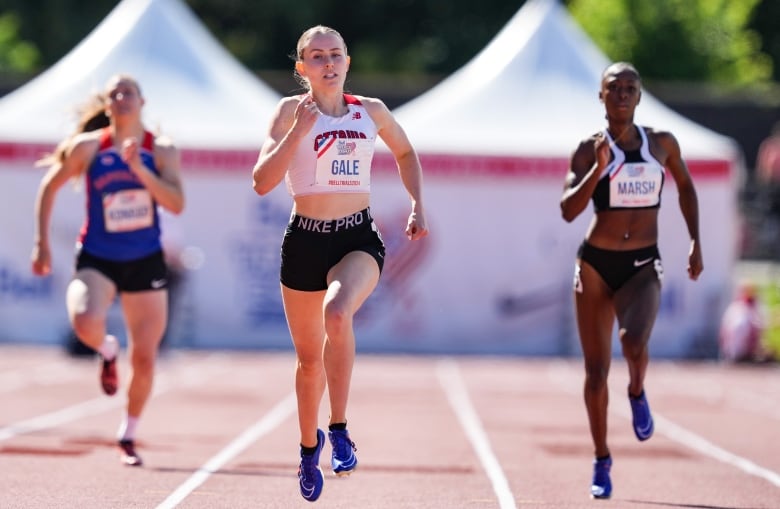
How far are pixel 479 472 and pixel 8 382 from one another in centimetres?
844

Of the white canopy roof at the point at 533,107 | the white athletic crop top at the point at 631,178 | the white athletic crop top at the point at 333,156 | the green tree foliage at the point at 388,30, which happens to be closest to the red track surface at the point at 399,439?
the white athletic crop top at the point at 631,178

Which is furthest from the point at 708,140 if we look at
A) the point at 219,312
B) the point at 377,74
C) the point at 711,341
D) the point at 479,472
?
the point at 377,74

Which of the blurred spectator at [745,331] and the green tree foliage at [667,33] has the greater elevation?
the green tree foliage at [667,33]

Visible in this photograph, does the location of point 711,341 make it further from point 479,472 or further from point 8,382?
point 479,472

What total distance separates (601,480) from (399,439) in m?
3.92

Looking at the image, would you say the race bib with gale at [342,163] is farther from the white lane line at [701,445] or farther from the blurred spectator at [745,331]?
the blurred spectator at [745,331]

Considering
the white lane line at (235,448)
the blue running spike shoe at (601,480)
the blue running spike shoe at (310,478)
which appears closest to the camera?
the blue running spike shoe at (310,478)

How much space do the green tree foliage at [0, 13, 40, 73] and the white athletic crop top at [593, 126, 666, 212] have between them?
4218cm

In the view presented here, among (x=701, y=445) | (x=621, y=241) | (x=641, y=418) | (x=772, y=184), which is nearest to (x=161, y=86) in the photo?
(x=772, y=184)

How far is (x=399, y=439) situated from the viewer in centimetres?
1288

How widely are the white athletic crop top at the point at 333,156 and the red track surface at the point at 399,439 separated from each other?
1810 millimetres

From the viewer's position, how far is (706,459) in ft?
38.2

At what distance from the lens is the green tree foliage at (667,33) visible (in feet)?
156

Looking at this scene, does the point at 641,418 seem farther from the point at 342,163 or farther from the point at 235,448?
the point at 235,448
